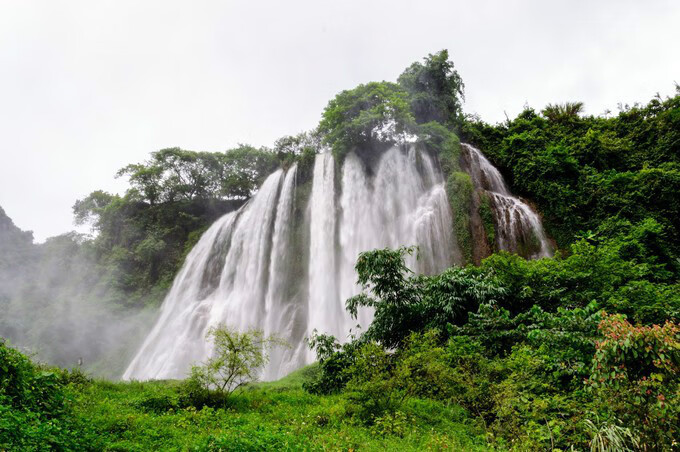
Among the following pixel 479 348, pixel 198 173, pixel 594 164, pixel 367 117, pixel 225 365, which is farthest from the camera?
pixel 198 173

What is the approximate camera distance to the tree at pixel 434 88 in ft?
80.4

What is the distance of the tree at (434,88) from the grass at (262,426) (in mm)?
21192

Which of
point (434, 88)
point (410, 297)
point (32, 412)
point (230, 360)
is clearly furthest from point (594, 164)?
point (32, 412)

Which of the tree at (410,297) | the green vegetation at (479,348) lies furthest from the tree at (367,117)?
the tree at (410,297)

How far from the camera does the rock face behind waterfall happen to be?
647 inches

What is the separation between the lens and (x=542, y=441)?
15.2 feet

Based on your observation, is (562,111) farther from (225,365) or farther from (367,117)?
(225,365)

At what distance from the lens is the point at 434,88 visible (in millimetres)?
25219

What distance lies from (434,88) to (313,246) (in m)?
14.6

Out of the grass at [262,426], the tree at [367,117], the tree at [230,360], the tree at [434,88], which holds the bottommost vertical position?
the grass at [262,426]

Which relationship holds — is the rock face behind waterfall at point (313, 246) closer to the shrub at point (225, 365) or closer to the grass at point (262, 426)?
the shrub at point (225, 365)

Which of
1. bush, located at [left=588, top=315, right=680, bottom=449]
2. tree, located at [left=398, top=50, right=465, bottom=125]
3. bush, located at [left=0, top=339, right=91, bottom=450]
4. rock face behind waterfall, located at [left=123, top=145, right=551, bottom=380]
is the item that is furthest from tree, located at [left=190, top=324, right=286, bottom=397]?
tree, located at [left=398, top=50, right=465, bottom=125]

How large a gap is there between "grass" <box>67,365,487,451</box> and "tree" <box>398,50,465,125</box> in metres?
21.2

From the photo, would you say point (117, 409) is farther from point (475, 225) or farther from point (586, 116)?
point (586, 116)
